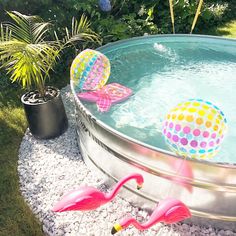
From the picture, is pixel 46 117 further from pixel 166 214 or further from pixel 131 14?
pixel 131 14

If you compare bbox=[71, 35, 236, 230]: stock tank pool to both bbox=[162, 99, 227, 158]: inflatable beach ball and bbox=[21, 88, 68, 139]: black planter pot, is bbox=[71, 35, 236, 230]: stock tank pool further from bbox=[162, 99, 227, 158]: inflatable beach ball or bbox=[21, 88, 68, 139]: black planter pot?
bbox=[21, 88, 68, 139]: black planter pot

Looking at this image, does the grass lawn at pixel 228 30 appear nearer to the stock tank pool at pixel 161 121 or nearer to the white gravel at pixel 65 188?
the stock tank pool at pixel 161 121

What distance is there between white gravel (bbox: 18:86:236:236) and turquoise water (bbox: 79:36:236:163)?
2.33 ft

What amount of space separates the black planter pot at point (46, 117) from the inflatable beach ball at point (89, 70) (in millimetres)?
371

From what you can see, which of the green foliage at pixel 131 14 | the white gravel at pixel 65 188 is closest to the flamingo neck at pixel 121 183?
the white gravel at pixel 65 188

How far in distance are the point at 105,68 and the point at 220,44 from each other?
3.02 metres

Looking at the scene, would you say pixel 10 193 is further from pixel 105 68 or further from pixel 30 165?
pixel 105 68

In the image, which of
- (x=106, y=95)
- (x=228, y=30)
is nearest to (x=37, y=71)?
(x=106, y=95)

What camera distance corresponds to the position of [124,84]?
18.1ft

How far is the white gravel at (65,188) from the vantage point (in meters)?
3.41

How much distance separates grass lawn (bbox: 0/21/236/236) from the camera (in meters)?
3.59

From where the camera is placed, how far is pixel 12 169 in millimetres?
4328

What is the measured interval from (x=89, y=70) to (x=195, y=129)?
2.04m

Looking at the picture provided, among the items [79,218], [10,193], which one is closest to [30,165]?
[10,193]
